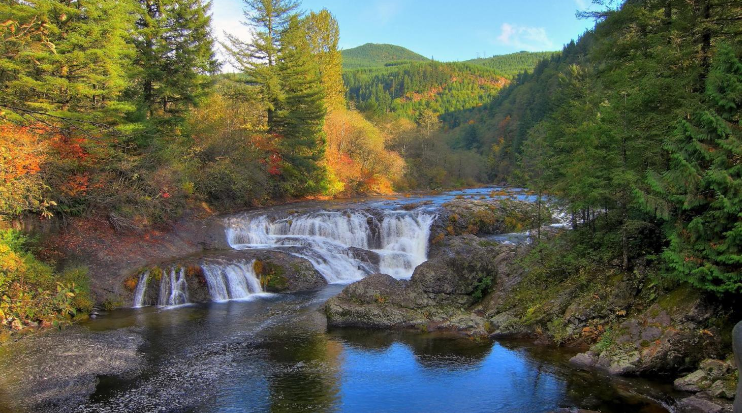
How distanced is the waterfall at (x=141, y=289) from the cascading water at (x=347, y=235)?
225 inches

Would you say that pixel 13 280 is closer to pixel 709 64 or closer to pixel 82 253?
Result: pixel 82 253

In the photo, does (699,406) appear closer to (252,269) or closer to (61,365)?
(61,365)

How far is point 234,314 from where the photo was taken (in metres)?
16.2

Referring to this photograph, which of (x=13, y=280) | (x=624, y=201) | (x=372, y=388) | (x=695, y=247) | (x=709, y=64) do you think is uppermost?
(x=709, y=64)

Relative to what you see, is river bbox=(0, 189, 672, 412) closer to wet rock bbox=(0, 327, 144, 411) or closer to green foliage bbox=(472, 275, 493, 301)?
wet rock bbox=(0, 327, 144, 411)

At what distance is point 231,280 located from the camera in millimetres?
19047

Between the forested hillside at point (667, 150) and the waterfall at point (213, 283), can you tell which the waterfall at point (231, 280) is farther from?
the forested hillside at point (667, 150)

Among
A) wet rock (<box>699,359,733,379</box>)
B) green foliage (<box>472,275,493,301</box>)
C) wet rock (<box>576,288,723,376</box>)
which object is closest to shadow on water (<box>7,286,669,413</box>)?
wet rock (<box>576,288,723,376</box>)

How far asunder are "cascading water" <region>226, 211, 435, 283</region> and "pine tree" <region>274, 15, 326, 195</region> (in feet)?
30.8

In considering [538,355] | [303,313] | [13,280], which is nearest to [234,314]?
[303,313]

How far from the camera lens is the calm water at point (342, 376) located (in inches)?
371

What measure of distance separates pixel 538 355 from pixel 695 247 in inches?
172

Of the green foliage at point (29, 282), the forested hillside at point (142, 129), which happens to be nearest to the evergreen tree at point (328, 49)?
the forested hillside at point (142, 129)

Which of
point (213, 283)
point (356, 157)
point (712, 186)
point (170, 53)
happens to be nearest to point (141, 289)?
point (213, 283)
